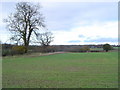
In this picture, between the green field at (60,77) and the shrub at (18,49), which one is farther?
the shrub at (18,49)

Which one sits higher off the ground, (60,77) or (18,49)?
(18,49)

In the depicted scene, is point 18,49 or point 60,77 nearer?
point 60,77

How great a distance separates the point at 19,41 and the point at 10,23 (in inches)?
150

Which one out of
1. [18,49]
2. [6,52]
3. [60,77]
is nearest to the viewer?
[60,77]

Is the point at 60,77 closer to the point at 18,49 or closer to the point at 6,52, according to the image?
the point at 6,52

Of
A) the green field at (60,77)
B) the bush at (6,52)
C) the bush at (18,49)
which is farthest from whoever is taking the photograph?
the bush at (18,49)

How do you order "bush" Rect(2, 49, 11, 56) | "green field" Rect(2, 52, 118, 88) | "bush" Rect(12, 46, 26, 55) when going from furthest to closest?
"bush" Rect(12, 46, 26, 55)
"bush" Rect(2, 49, 11, 56)
"green field" Rect(2, 52, 118, 88)

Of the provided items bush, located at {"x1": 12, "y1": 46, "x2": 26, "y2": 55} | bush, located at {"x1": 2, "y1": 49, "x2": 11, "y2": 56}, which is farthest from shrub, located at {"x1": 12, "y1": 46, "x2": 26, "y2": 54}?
bush, located at {"x1": 2, "y1": 49, "x2": 11, "y2": 56}

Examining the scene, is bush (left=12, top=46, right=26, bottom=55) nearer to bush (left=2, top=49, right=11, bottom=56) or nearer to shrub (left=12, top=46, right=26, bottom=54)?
shrub (left=12, top=46, right=26, bottom=54)

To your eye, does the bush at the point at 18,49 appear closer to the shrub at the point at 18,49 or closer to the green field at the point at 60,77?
the shrub at the point at 18,49

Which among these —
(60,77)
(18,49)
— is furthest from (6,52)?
(60,77)

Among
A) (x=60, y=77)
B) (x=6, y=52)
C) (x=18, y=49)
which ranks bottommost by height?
(x=60, y=77)

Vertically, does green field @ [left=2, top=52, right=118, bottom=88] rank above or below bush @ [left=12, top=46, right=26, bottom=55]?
below

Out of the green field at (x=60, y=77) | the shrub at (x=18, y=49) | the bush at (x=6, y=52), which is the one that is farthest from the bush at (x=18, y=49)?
the green field at (x=60, y=77)
